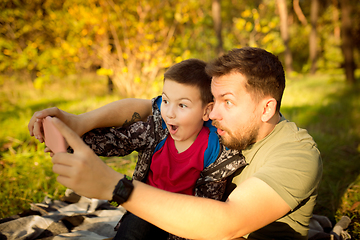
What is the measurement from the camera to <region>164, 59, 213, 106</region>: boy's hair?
1.70 meters

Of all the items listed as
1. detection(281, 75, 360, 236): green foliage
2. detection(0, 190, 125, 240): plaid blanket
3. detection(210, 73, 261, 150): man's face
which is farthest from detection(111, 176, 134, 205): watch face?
detection(281, 75, 360, 236): green foliage

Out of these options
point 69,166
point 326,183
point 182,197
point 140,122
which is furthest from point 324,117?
point 69,166

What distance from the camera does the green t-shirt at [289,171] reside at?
129cm

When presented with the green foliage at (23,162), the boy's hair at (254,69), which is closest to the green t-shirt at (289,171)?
the boy's hair at (254,69)

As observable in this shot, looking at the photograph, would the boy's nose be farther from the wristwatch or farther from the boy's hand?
the wristwatch

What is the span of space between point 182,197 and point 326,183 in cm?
283

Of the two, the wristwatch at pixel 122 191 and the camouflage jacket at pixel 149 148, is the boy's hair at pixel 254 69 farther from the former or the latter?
the wristwatch at pixel 122 191

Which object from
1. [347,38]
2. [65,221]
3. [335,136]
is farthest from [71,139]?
[347,38]

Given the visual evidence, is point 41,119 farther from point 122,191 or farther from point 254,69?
point 254,69

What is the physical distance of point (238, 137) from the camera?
1.65 metres

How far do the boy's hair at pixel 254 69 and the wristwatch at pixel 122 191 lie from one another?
3.10 ft

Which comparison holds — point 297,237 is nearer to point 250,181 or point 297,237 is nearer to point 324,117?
point 250,181

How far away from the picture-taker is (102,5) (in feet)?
19.5

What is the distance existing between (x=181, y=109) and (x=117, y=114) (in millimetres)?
470
